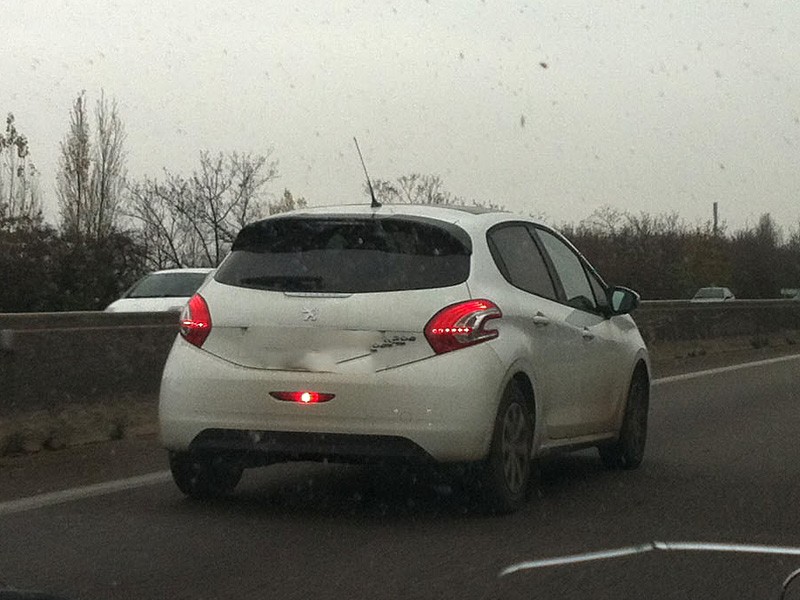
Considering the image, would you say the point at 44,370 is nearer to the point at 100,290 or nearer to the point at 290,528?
the point at 290,528

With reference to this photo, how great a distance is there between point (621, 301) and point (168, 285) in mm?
13758

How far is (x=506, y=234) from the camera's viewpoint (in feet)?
28.1

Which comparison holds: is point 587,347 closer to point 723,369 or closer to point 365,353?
point 365,353

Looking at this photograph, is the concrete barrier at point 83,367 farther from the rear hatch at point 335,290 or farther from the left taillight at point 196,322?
the rear hatch at point 335,290

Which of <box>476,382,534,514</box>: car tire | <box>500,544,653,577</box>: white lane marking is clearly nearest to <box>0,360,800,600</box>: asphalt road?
<box>500,544,653,577</box>: white lane marking

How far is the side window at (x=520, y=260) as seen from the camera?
8234 mm

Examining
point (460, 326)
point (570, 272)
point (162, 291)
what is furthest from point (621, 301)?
point (162, 291)

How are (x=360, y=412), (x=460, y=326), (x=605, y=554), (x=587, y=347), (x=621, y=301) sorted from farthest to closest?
(x=621, y=301) → (x=587, y=347) → (x=460, y=326) → (x=360, y=412) → (x=605, y=554)

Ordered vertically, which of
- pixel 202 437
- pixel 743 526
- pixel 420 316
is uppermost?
pixel 420 316

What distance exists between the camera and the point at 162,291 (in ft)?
73.9

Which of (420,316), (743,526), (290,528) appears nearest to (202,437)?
(290,528)

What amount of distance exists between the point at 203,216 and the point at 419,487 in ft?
170

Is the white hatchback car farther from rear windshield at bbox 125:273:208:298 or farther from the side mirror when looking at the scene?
rear windshield at bbox 125:273:208:298

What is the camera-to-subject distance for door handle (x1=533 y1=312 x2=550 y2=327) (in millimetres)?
8242
